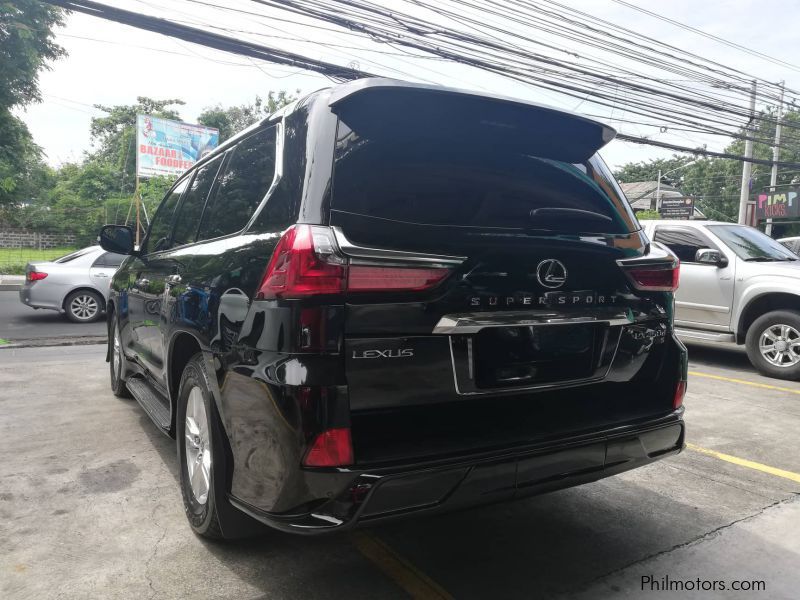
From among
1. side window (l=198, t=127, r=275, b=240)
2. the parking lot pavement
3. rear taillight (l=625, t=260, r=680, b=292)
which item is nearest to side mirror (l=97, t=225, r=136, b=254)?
the parking lot pavement

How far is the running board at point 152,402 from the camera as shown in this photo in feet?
10.6

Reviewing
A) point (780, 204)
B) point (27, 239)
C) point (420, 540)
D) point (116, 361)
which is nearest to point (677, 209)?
point (780, 204)

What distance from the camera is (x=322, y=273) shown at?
193 cm

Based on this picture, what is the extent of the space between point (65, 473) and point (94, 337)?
20.7ft

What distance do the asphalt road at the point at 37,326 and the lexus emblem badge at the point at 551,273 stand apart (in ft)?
29.3

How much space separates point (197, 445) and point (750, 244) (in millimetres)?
7014

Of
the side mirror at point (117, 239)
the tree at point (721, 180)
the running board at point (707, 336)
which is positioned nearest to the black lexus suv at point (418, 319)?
the side mirror at point (117, 239)

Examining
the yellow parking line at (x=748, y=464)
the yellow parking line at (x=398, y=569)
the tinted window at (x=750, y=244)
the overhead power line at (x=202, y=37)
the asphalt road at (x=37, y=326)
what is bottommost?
the asphalt road at (x=37, y=326)

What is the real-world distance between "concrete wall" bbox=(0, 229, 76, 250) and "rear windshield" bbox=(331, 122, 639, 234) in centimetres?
2890

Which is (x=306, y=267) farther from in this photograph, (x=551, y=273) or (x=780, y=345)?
(x=780, y=345)

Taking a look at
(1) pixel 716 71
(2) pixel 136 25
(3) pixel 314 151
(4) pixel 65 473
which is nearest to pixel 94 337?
(2) pixel 136 25

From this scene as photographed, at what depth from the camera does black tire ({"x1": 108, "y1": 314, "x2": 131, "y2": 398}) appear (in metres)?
4.92

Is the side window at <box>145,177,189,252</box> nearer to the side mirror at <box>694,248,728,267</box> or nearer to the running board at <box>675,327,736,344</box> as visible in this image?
the side mirror at <box>694,248,728,267</box>

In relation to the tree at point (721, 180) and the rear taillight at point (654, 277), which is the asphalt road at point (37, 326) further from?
the tree at point (721, 180)
